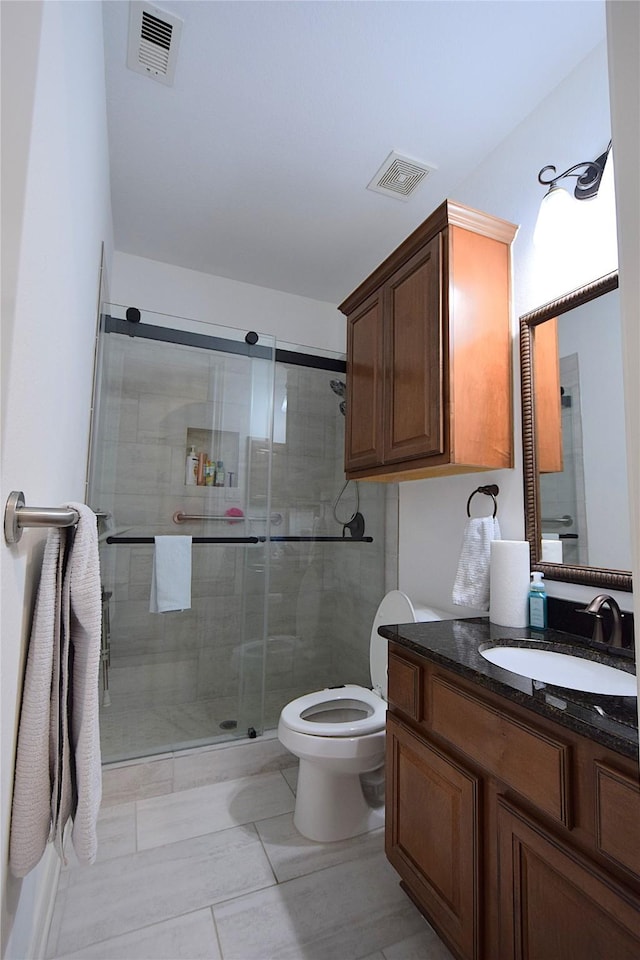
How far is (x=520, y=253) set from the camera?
1681 mm

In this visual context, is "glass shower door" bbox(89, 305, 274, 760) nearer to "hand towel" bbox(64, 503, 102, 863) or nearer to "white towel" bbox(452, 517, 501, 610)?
"white towel" bbox(452, 517, 501, 610)

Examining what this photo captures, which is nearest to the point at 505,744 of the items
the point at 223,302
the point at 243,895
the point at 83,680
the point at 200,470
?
the point at 83,680

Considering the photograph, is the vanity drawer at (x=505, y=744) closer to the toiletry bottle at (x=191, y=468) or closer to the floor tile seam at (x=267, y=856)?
the floor tile seam at (x=267, y=856)

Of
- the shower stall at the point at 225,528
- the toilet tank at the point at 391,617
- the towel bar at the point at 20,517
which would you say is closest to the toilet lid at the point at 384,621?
the toilet tank at the point at 391,617

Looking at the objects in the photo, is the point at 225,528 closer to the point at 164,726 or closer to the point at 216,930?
the point at 164,726

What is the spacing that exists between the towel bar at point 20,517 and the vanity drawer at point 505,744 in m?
0.96

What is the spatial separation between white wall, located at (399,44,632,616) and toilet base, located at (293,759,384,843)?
81 cm

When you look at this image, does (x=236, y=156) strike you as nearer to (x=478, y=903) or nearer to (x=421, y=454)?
(x=421, y=454)

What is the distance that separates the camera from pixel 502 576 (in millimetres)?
1481

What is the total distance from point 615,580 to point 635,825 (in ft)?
2.25

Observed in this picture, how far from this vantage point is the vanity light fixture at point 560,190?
1385 mm

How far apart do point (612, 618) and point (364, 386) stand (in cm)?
131

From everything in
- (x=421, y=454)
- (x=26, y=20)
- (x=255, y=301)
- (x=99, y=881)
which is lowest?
(x=99, y=881)

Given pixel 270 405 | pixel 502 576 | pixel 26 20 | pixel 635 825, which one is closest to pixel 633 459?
pixel 635 825
